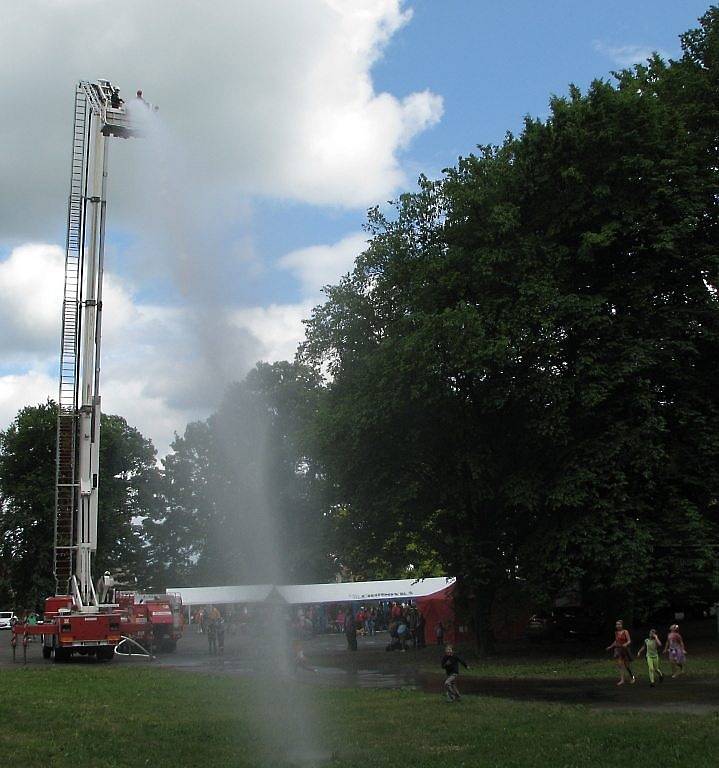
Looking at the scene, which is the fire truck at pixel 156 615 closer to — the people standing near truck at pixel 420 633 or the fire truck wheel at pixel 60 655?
the fire truck wheel at pixel 60 655

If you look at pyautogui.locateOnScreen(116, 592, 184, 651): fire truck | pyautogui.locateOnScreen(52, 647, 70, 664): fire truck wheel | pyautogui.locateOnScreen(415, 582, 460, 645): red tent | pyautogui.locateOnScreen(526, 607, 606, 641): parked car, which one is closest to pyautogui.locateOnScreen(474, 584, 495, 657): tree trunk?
pyautogui.locateOnScreen(415, 582, 460, 645): red tent

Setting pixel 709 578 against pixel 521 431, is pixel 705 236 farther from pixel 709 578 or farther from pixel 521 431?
pixel 709 578

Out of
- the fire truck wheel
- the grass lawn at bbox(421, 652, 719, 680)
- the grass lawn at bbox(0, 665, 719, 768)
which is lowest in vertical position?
the grass lawn at bbox(421, 652, 719, 680)

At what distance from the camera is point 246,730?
1728cm

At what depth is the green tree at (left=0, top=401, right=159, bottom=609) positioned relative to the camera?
223 feet

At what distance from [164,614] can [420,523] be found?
48.2 ft

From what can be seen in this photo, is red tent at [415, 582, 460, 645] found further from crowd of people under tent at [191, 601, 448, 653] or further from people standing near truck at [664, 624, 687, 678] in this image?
people standing near truck at [664, 624, 687, 678]

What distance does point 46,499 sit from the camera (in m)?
68.5

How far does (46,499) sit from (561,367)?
44.1m

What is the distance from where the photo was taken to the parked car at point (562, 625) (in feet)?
145

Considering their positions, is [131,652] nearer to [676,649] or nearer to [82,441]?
[82,441]

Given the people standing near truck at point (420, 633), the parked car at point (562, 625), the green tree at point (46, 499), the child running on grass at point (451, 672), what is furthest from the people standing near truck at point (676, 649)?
the green tree at point (46, 499)

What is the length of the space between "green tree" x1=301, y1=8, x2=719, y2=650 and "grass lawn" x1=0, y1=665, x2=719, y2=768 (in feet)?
40.4

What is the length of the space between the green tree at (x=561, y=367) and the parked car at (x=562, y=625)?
530cm
